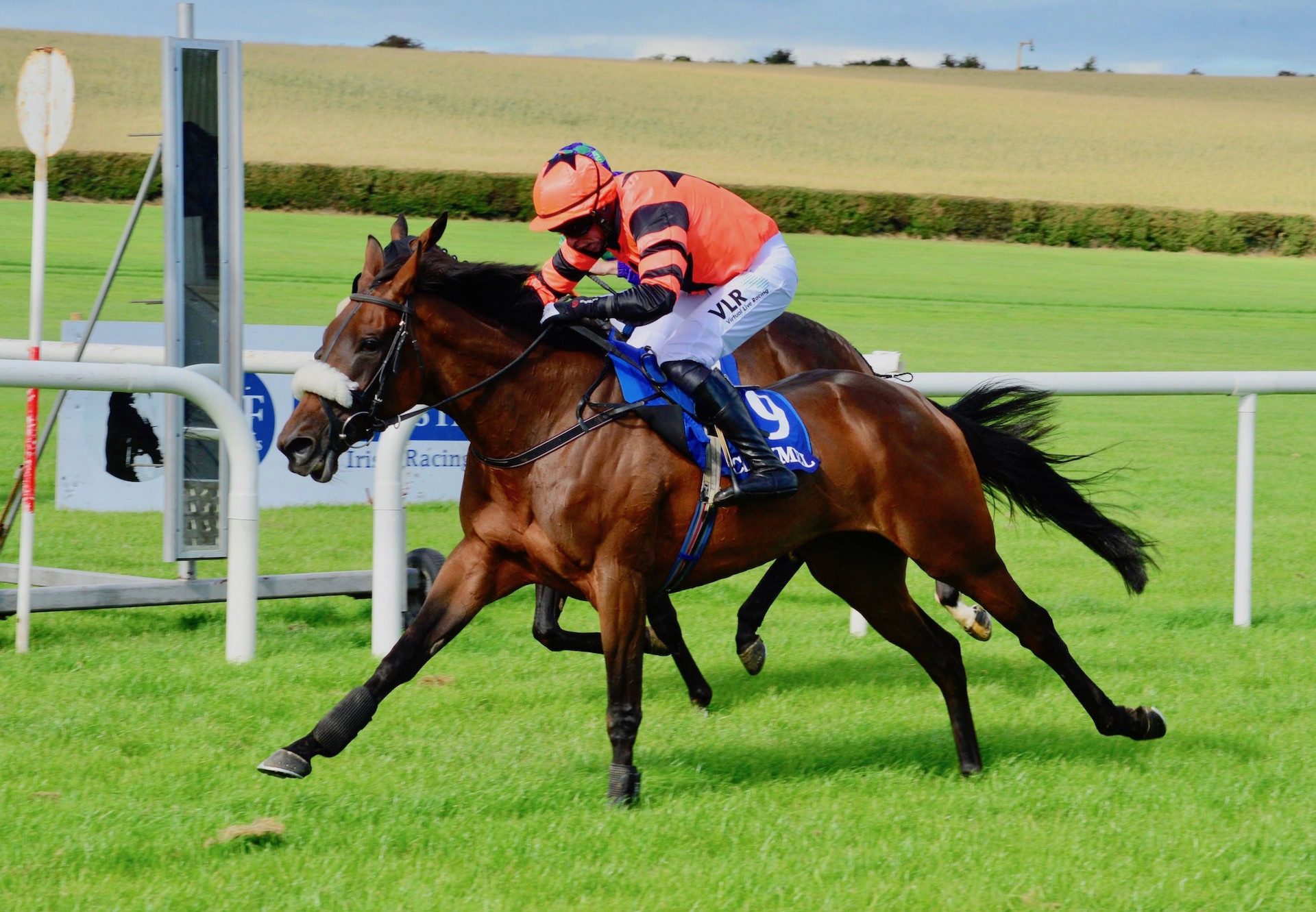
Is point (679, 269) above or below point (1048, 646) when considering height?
above

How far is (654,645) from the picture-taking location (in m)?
5.20

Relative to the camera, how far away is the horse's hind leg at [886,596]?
4.53 meters

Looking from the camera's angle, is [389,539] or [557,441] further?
[389,539]

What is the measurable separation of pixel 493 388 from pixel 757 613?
1.81 metres

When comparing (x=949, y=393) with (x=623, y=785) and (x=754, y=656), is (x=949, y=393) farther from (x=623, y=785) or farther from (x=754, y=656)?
(x=623, y=785)

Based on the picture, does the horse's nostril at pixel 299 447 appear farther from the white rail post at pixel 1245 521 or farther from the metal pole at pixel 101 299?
the white rail post at pixel 1245 521

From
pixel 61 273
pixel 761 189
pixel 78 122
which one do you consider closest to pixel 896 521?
pixel 61 273

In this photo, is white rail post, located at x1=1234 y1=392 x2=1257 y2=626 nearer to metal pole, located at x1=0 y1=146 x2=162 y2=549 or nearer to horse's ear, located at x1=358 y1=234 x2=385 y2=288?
horse's ear, located at x1=358 y1=234 x2=385 y2=288

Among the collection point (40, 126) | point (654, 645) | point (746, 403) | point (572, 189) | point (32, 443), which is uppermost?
point (40, 126)

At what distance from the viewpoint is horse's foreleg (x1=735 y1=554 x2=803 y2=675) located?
5.33 meters

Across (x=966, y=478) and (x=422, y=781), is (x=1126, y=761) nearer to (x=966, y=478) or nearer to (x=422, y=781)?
(x=966, y=478)

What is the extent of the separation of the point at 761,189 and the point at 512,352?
2844 cm

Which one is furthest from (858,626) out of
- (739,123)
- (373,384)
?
(739,123)

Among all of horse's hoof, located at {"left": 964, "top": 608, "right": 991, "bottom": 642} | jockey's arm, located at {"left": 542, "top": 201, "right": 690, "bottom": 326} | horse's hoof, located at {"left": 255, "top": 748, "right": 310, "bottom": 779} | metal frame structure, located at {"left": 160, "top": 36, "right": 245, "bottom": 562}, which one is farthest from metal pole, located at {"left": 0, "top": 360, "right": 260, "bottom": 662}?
horse's hoof, located at {"left": 964, "top": 608, "right": 991, "bottom": 642}
